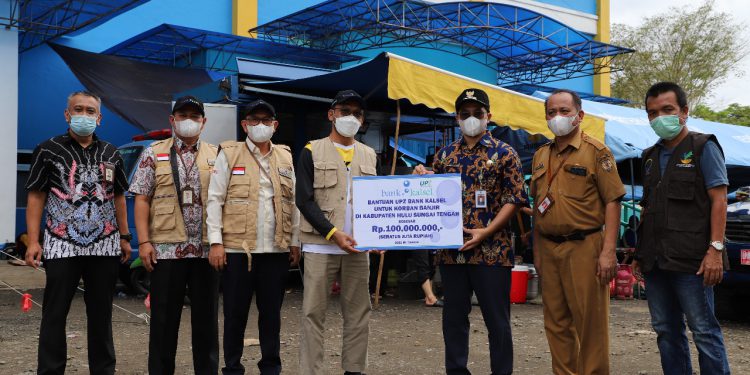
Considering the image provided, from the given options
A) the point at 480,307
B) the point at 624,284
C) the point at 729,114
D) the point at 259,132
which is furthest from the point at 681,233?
the point at 729,114

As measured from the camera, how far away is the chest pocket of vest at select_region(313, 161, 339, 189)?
453 centimetres

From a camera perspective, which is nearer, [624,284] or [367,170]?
[367,170]

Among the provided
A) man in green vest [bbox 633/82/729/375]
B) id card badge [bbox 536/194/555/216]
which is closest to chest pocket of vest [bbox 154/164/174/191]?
id card badge [bbox 536/194/555/216]

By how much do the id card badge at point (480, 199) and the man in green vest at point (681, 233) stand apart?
0.96 metres

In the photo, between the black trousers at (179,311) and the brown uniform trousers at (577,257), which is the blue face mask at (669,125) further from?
the black trousers at (179,311)

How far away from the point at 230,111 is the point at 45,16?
8375 millimetres

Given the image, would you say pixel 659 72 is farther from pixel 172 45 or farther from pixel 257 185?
pixel 257 185

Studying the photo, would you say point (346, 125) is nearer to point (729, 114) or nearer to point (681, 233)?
point (681, 233)

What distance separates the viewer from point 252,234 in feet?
15.0

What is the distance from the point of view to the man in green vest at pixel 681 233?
392 centimetres

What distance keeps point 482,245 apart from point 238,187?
5.38 feet

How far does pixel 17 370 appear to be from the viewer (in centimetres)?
532

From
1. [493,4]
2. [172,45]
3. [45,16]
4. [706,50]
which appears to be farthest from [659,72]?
[45,16]

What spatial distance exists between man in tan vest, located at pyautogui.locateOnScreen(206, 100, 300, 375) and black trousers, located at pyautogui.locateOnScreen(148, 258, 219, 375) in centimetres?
10
